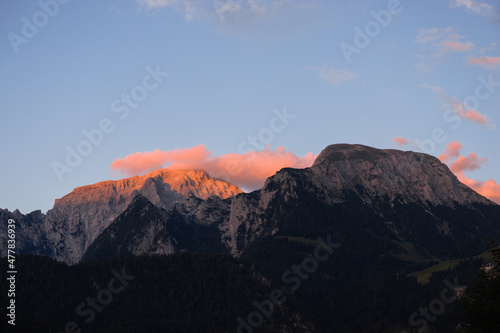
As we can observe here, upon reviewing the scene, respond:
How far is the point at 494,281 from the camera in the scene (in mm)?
91562

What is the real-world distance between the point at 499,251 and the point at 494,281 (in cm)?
444

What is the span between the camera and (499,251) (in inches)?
3684

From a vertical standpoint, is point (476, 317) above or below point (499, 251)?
below

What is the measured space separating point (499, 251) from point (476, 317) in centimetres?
945

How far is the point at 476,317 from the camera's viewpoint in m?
91.9

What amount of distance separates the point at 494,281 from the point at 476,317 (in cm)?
534
